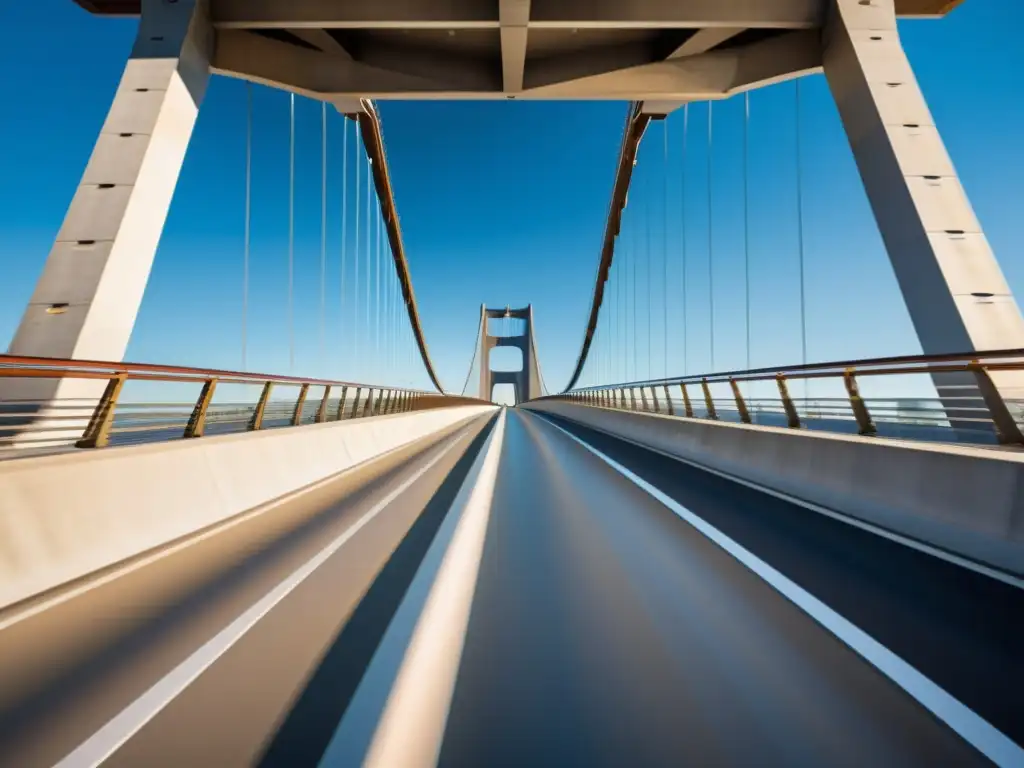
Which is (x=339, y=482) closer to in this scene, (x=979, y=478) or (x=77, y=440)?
(x=77, y=440)

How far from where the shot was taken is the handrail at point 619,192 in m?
30.2

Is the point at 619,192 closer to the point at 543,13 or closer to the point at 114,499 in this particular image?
the point at 543,13

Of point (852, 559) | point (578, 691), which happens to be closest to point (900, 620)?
point (852, 559)

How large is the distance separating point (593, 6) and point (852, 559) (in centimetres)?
1343

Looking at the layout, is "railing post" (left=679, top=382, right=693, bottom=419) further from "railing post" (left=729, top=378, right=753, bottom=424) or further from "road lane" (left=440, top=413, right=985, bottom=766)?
"road lane" (left=440, top=413, right=985, bottom=766)

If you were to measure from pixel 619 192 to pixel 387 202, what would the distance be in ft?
47.8

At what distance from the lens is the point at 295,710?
215 cm

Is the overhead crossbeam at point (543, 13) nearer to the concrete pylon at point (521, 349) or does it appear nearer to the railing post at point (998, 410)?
the railing post at point (998, 410)

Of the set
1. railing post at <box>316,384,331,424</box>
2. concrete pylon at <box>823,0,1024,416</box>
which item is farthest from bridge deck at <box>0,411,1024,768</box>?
railing post at <box>316,384,331,424</box>

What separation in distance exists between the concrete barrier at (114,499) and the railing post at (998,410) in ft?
22.5

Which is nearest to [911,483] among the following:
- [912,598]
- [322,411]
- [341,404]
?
[912,598]

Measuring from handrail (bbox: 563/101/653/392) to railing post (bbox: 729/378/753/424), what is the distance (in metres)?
12.2

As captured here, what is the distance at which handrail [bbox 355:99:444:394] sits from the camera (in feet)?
89.3

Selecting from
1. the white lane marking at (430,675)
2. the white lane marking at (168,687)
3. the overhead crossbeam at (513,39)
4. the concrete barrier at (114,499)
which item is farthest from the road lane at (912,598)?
the overhead crossbeam at (513,39)
